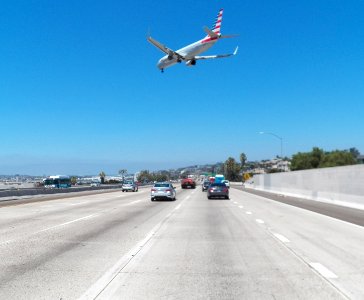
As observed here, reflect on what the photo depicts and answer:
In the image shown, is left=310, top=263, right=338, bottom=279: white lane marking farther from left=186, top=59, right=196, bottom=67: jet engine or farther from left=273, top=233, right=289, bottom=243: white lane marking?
left=186, top=59, right=196, bottom=67: jet engine

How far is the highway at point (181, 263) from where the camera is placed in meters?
8.01

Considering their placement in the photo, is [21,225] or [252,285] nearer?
[252,285]

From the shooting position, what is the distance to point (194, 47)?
46094 mm

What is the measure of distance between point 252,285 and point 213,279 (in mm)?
784

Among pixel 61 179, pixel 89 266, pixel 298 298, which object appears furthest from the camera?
pixel 61 179

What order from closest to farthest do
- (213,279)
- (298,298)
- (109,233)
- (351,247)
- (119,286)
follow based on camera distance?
(298,298), (119,286), (213,279), (351,247), (109,233)

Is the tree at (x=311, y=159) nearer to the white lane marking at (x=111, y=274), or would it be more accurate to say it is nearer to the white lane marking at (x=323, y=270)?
the white lane marking at (x=111, y=274)

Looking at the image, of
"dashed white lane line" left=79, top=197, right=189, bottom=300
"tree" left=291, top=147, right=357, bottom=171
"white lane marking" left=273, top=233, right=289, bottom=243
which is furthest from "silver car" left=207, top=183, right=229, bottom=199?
"tree" left=291, top=147, right=357, bottom=171

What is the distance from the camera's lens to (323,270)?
9844mm

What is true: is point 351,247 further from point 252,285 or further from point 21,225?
point 21,225

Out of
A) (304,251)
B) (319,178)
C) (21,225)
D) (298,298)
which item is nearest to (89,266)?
(298,298)

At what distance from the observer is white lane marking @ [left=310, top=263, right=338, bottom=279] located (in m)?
9.32

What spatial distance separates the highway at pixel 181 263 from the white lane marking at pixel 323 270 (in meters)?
0.02

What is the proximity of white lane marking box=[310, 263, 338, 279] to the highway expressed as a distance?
0.7 inches
